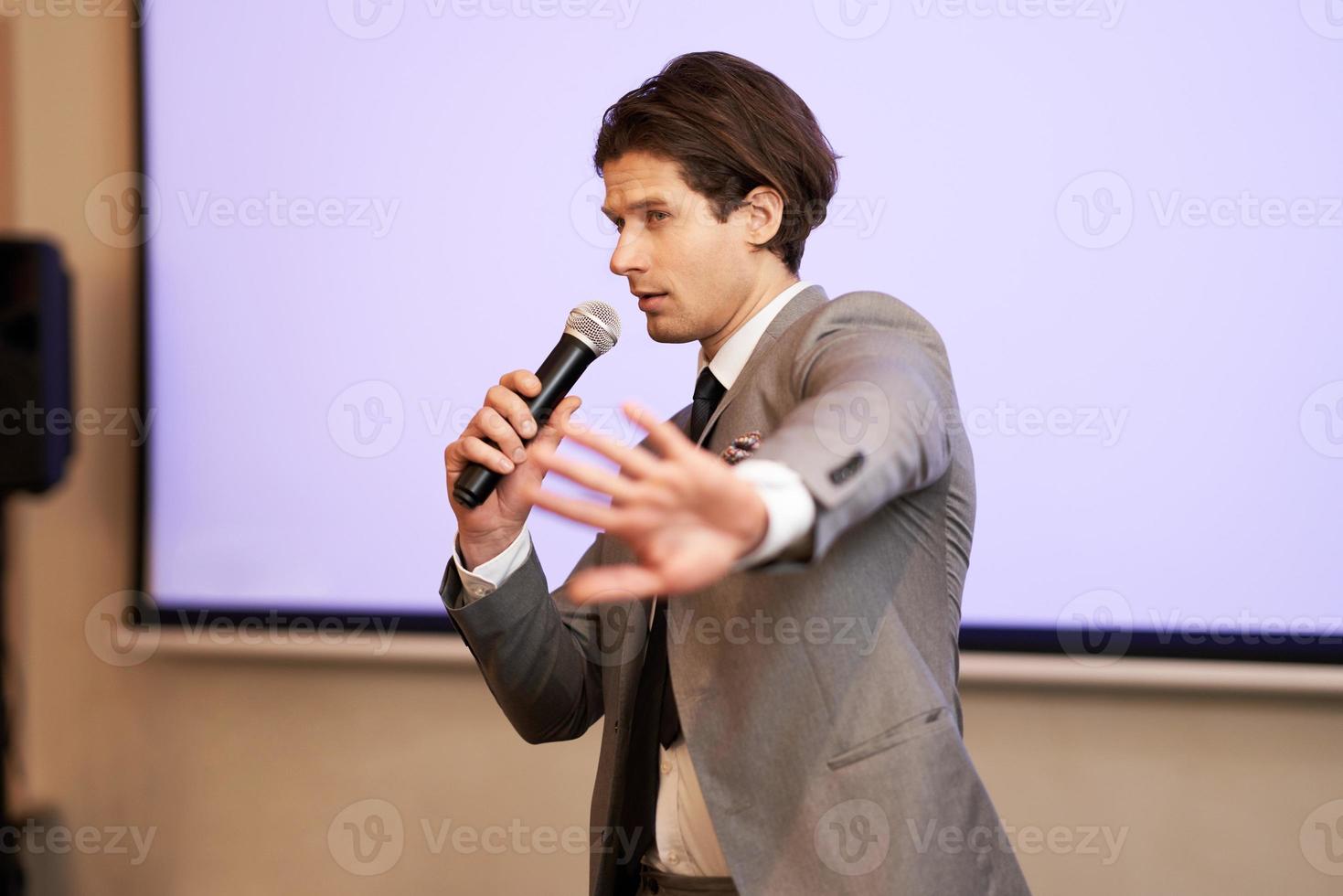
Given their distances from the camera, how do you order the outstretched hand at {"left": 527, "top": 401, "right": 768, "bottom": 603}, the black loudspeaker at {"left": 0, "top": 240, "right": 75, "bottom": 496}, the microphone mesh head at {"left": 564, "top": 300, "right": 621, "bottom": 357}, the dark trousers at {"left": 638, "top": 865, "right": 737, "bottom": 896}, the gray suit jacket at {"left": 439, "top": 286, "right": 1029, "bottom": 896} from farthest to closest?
1. the microphone mesh head at {"left": 564, "top": 300, "right": 621, "bottom": 357}
2. the dark trousers at {"left": 638, "top": 865, "right": 737, "bottom": 896}
3. the gray suit jacket at {"left": 439, "top": 286, "right": 1029, "bottom": 896}
4. the black loudspeaker at {"left": 0, "top": 240, "right": 75, "bottom": 496}
5. the outstretched hand at {"left": 527, "top": 401, "right": 768, "bottom": 603}

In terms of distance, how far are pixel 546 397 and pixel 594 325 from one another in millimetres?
129

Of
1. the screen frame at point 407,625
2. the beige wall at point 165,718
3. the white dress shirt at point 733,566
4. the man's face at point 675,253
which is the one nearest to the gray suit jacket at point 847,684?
the white dress shirt at point 733,566

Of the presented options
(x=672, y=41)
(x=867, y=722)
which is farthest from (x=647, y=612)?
(x=672, y=41)

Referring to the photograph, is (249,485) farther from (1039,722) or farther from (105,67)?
(1039,722)

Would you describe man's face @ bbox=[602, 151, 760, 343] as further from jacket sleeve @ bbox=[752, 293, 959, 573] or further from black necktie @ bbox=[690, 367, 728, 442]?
jacket sleeve @ bbox=[752, 293, 959, 573]

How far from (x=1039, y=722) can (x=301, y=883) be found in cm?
179

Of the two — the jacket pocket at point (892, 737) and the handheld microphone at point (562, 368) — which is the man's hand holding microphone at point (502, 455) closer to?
the handheld microphone at point (562, 368)

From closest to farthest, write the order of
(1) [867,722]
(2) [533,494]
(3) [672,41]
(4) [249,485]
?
(2) [533,494], (1) [867,722], (3) [672,41], (4) [249,485]

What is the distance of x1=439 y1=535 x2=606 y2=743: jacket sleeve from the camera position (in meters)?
1.61

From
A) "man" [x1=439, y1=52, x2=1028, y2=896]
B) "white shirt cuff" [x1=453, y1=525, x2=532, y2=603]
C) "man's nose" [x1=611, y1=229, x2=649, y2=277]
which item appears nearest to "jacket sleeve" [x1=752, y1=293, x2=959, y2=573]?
"man" [x1=439, y1=52, x2=1028, y2=896]

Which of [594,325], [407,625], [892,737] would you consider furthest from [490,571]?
[407,625]

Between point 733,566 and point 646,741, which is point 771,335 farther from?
point 733,566

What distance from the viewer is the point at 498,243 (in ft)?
8.66

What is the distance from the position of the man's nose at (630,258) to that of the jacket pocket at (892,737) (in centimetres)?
72
